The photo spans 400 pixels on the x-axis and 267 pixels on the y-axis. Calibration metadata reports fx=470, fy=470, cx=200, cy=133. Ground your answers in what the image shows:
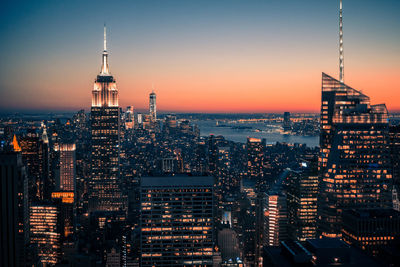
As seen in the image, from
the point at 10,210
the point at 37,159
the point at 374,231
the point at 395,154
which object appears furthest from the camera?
the point at 37,159

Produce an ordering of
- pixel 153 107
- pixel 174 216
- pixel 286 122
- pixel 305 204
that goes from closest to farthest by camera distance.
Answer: pixel 174 216 < pixel 305 204 < pixel 286 122 < pixel 153 107

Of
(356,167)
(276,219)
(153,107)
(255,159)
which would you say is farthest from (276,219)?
(153,107)

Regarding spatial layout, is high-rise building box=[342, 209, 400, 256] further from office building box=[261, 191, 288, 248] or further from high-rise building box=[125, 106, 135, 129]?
high-rise building box=[125, 106, 135, 129]

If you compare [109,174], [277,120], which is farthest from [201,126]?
[109,174]

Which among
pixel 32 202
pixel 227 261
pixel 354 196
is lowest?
pixel 227 261

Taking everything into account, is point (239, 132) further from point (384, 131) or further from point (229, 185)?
point (384, 131)

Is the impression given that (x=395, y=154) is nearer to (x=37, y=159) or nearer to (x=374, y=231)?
(x=374, y=231)
